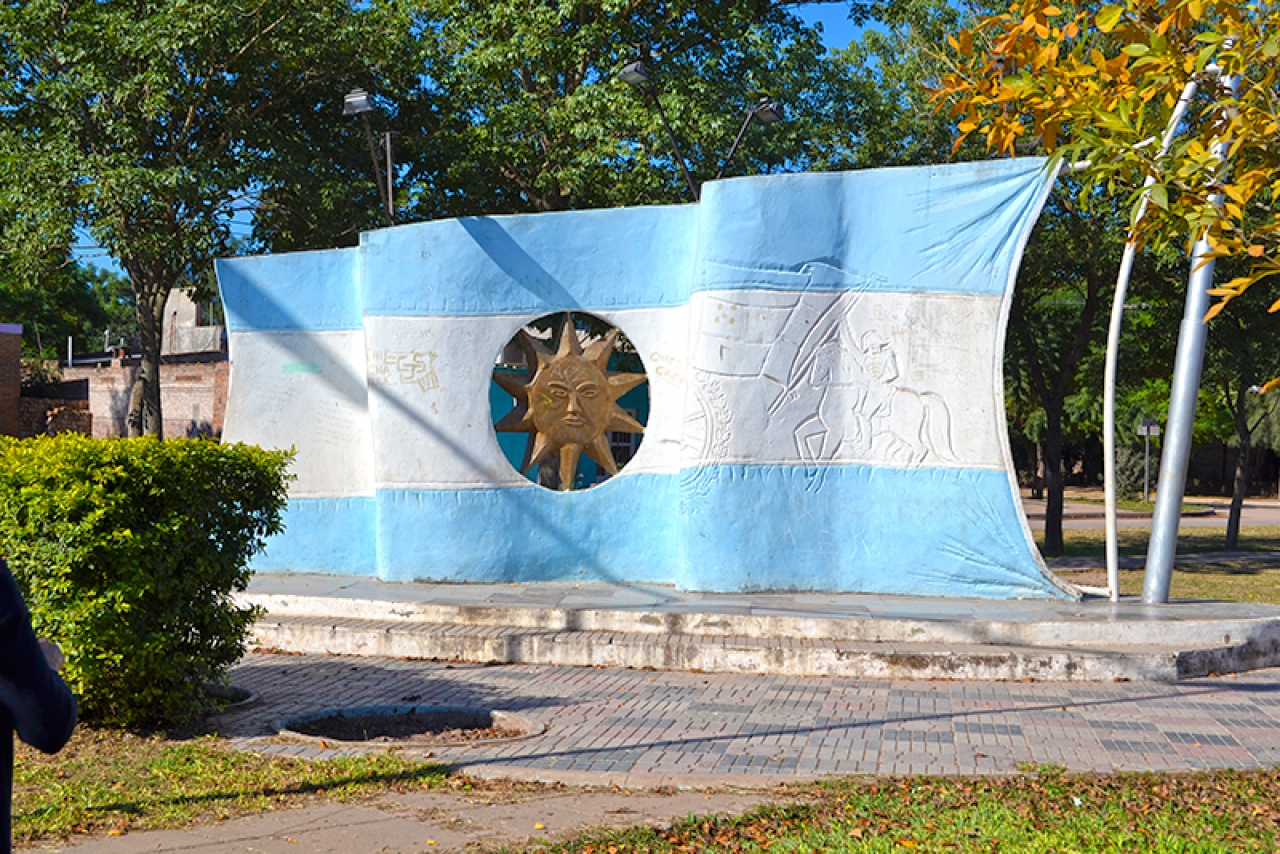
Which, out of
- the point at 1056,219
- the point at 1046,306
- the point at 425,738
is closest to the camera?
the point at 425,738

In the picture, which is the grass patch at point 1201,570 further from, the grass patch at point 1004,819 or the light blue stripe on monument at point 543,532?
the grass patch at point 1004,819

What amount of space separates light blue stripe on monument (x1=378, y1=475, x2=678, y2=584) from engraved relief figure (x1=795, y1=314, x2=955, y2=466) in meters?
1.55

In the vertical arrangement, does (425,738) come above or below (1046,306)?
below

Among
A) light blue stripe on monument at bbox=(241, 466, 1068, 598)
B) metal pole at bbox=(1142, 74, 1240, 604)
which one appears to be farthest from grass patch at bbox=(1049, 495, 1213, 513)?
light blue stripe on monument at bbox=(241, 466, 1068, 598)

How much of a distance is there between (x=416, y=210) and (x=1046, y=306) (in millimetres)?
10467

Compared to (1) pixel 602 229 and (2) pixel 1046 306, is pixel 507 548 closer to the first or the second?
(1) pixel 602 229

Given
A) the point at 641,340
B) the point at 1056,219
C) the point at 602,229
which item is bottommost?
the point at 641,340

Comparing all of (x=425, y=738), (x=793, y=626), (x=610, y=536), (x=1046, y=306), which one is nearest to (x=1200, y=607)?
(x=793, y=626)

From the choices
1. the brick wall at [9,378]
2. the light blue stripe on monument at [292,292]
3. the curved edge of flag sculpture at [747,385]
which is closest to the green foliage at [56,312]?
the brick wall at [9,378]

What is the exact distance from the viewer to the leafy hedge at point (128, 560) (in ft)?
21.2

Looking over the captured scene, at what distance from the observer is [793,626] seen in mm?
9375

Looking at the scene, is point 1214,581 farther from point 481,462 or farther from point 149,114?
point 149,114

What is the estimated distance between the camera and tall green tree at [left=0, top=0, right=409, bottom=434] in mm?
15359

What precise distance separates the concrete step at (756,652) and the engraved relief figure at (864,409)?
1972 millimetres
